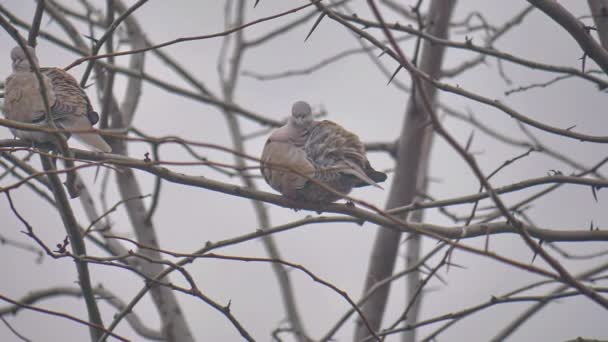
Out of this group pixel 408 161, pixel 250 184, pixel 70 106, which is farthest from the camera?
pixel 250 184

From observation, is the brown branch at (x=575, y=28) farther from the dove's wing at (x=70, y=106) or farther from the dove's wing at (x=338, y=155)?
the dove's wing at (x=70, y=106)

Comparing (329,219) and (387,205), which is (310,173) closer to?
(329,219)

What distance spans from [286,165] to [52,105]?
1547mm

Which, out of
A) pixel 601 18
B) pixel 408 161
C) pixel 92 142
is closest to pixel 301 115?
pixel 92 142

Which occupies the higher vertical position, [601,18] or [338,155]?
[601,18]

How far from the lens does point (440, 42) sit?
389cm

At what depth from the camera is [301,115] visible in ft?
17.2

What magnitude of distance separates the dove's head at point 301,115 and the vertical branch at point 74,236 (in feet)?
5.41

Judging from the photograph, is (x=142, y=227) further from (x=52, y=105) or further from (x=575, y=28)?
(x=575, y=28)

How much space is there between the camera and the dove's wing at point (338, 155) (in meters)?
4.43

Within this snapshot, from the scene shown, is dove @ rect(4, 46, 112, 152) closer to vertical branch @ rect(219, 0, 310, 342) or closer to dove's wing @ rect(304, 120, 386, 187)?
dove's wing @ rect(304, 120, 386, 187)

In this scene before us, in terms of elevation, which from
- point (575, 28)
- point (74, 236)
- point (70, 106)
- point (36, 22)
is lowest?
point (74, 236)

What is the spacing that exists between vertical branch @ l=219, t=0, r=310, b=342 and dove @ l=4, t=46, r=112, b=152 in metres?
2.09

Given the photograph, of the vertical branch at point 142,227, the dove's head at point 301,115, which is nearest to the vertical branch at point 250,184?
the vertical branch at point 142,227
